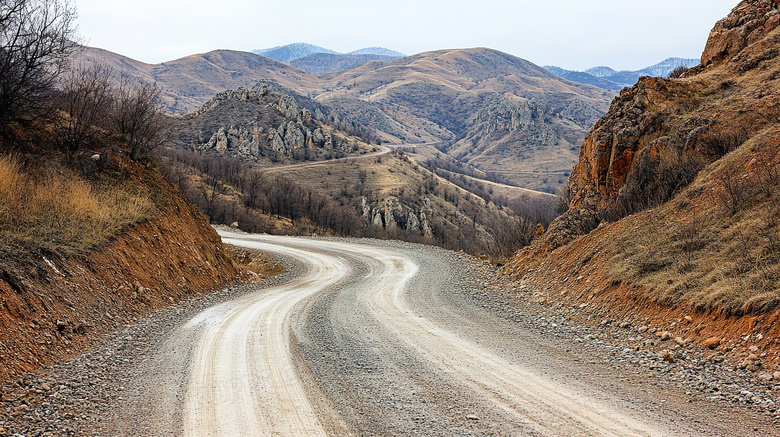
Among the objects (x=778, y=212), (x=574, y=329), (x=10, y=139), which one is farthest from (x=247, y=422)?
(x=10, y=139)

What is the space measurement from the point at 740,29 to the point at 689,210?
11.1 metres

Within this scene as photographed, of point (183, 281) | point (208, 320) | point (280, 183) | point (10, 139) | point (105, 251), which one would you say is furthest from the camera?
point (280, 183)

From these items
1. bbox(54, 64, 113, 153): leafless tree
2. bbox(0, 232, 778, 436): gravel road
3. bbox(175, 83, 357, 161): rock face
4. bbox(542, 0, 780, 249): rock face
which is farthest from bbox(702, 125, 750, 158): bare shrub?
bbox(175, 83, 357, 161): rock face

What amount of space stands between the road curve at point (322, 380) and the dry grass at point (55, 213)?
9.61ft

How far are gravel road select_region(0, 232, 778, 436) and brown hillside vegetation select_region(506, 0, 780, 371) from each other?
1.25 m

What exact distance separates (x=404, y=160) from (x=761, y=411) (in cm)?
13085

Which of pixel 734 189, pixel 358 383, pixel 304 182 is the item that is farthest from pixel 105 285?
pixel 304 182

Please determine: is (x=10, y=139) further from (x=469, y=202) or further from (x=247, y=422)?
(x=469, y=202)

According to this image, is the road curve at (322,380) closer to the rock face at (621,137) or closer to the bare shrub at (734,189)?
the bare shrub at (734,189)

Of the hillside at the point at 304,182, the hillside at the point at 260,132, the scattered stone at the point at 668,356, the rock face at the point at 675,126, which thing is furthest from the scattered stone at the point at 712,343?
the hillside at the point at 260,132

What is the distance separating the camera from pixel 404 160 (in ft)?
438

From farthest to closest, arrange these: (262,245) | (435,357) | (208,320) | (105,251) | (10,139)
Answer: (262,245) < (10,139) < (105,251) < (208,320) < (435,357)

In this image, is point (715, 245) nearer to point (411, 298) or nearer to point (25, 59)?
point (411, 298)

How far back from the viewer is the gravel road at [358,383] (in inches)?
167
